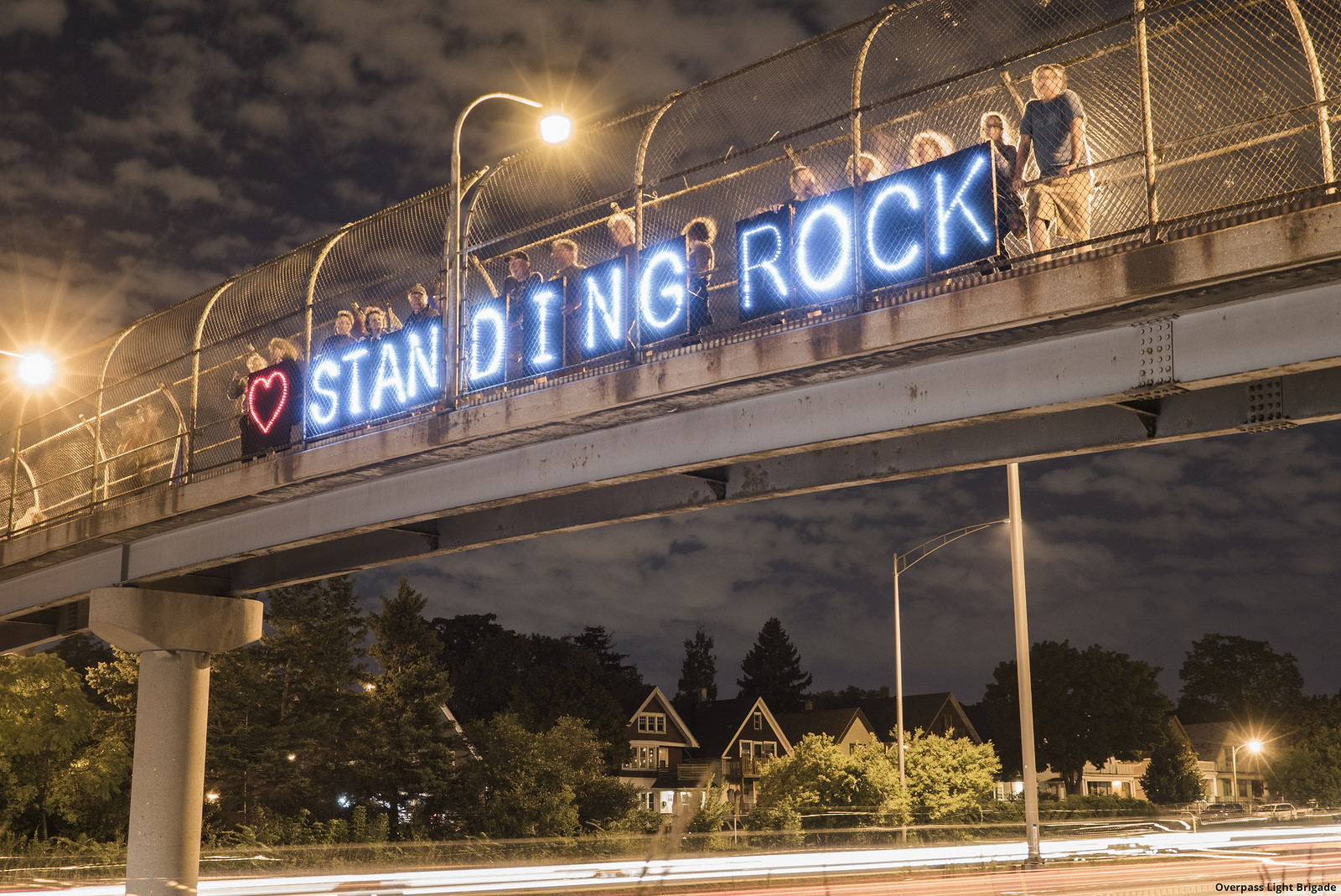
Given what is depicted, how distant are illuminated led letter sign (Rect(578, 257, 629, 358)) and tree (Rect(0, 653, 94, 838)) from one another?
91.3 ft

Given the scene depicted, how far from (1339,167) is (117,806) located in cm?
3628

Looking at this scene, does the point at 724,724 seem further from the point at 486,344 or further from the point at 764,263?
the point at 764,263

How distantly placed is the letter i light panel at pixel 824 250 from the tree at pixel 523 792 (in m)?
28.6

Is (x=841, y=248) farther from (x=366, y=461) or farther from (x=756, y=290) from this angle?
(x=366, y=461)

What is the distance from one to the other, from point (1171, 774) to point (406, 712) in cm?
6435

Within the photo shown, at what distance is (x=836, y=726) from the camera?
73.2m

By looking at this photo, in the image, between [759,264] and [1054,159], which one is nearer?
[1054,159]

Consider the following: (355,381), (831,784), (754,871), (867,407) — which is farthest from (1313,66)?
(831,784)

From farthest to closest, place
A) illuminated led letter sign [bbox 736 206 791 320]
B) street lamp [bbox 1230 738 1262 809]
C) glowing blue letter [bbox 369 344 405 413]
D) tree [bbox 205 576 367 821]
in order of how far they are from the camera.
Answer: street lamp [bbox 1230 738 1262 809] < tree [bbox 205 576 367 821] < glowing blue letter [bbox 369 344 405 413] < illuminated led letter sign [bbox 736 206 791 320]

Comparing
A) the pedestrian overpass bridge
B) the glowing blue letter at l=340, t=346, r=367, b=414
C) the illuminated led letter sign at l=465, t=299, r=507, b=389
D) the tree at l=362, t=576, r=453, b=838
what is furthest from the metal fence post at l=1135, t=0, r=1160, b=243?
the tree at l=362, t=576, r=453, b=838

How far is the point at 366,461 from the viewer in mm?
12648

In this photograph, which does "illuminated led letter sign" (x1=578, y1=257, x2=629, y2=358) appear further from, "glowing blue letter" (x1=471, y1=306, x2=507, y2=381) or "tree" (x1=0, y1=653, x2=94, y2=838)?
"tree" (x1=0, y1=653, x2=94, y2=838)

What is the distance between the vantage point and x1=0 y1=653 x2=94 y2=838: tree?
32.6 m

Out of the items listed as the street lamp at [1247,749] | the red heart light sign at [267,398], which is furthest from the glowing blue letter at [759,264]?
the street lamp at [1247,749]
